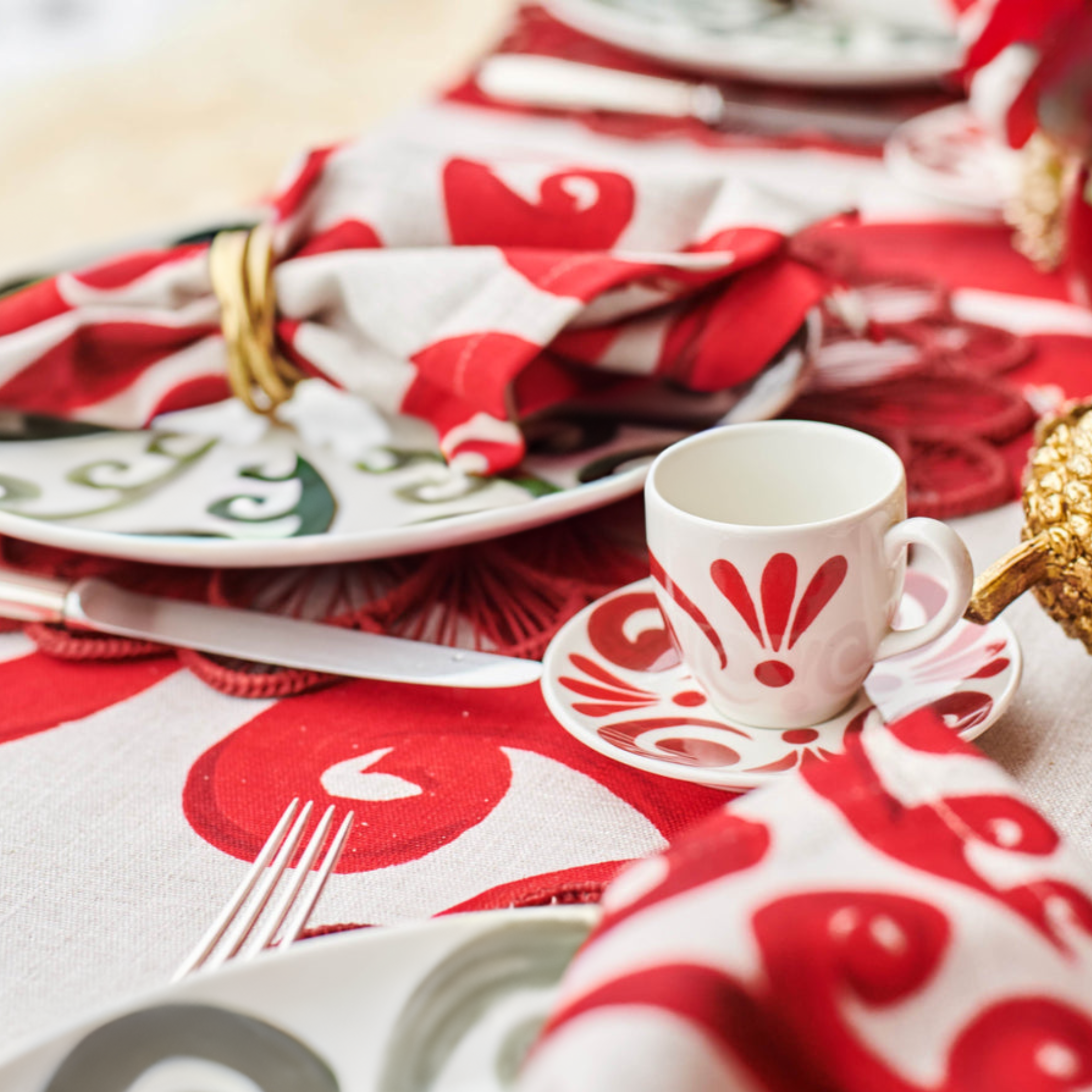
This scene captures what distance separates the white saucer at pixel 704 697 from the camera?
1.02 feet

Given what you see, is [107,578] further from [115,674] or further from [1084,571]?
[1084,571]

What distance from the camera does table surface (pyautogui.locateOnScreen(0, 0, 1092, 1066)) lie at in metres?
0.28

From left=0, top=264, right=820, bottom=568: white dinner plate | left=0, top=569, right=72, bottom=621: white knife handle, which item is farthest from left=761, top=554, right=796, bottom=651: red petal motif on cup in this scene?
left=0, top=569, right=72, bottom=621: white knife handle

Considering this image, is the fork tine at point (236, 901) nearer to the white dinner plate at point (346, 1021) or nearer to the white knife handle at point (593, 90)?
the white dinner plate at point (346, 1021)

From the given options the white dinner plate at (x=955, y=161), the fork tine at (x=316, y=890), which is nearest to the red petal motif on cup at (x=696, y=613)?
the fork tine at (x=316, y=890)

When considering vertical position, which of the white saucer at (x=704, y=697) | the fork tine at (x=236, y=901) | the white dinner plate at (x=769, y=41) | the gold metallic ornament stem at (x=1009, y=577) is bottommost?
the fork tine at (x=236, y=901)

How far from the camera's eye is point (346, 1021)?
0.21 metres

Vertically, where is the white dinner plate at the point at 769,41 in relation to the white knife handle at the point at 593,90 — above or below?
above

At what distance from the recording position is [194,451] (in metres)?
0.47

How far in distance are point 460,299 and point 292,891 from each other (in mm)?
246

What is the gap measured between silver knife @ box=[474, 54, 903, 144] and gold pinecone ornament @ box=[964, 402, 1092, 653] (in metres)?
0.54

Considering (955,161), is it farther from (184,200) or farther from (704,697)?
(184,200)

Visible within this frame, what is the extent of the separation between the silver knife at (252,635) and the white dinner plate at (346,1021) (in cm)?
14

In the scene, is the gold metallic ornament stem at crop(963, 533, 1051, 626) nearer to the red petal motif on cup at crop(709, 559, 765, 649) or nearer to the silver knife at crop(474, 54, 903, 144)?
the red petal motif on cup at crop(709, 559, 765, 649)
